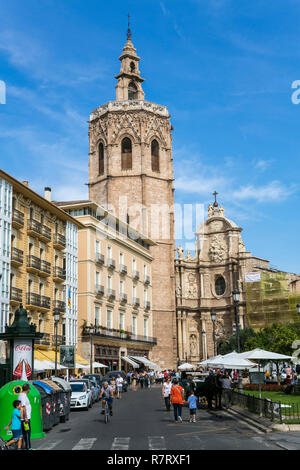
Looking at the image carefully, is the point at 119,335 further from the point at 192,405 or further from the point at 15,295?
the point at 192,405

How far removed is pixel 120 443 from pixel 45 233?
30.5 meters

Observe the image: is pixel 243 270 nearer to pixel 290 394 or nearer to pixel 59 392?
pixel 290 394

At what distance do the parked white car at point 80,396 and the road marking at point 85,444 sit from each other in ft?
36.8

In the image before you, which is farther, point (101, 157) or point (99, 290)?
point (101, 157)

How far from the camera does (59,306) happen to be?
45219 mm

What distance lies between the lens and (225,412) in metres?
23.6

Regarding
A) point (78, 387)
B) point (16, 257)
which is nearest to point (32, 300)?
point (16, 257)

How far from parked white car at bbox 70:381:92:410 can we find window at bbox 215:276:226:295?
5153 centimetres

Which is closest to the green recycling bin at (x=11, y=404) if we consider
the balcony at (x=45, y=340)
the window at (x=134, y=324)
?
the balcony at (x=45, y=340)

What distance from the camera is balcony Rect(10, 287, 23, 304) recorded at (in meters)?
38.1

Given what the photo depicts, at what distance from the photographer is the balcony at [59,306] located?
147 ft
